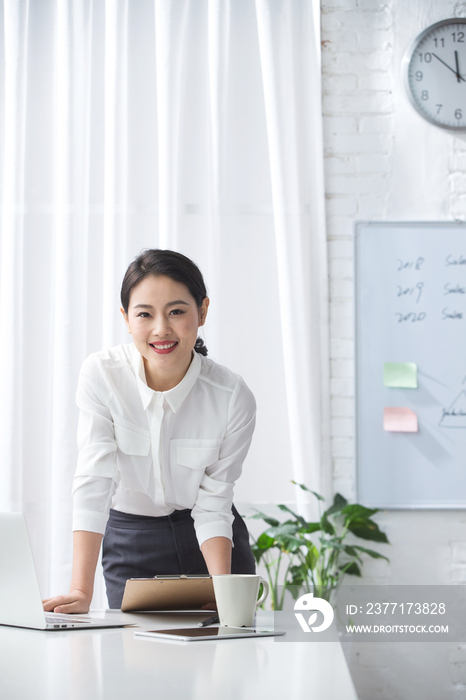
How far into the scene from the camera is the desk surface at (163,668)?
21.3 inches

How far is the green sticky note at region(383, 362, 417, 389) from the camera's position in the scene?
2377 mm

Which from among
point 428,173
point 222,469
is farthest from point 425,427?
point 222,469

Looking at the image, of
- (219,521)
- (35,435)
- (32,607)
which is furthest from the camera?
(35,435)

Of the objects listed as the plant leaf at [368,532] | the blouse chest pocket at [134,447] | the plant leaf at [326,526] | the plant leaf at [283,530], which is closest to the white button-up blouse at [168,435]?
the blouse chest pocket at [134,447]

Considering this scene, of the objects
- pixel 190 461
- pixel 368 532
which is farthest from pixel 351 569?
pixel 190 461

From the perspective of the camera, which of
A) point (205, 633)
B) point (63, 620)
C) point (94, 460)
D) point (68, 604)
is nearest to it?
point (205, 633)

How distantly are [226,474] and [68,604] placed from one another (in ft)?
1.50

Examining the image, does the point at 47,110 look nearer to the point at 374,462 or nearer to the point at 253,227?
the point at 253,227

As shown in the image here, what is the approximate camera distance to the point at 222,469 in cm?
143

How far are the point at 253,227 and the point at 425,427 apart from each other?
0.95 metres

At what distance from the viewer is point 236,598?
34.4 inches

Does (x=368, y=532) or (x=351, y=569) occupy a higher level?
(x=368, y=532)

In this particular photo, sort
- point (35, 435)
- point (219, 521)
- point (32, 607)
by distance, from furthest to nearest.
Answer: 1. point (35, 435)
2. point (219, 521)
3. point (32, 607)

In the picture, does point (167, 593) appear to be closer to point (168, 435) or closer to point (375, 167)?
point (168, 435)
